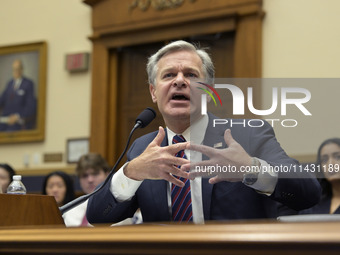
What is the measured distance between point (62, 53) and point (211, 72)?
4.49 meters

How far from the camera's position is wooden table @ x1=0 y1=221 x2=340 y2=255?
94cm

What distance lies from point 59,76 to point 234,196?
490 centimetres

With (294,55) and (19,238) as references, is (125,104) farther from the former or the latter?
(19,238)

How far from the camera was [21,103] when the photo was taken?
268 inches

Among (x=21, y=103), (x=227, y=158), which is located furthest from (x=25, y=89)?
(x=227, y=158)

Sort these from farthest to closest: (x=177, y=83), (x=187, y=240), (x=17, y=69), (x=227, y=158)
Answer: (x=17, y=69), (x=177, y=83), (x=227, y=158), (x=187, y=240)

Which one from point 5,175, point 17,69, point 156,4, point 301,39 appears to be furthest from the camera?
point 17,69

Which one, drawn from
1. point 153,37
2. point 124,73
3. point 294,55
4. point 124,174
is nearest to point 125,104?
point 124,73

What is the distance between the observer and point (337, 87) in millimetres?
1947

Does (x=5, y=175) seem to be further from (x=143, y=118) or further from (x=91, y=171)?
(x=143, y=118)

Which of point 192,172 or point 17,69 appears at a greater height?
point 17,69

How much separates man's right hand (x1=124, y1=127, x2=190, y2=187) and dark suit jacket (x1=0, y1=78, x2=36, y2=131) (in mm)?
5039

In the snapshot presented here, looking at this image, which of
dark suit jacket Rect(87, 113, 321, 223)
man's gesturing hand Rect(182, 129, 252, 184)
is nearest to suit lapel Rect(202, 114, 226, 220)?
dark suit jacket Rect(87, 113, 321, 223)

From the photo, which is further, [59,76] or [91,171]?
[59,76]
